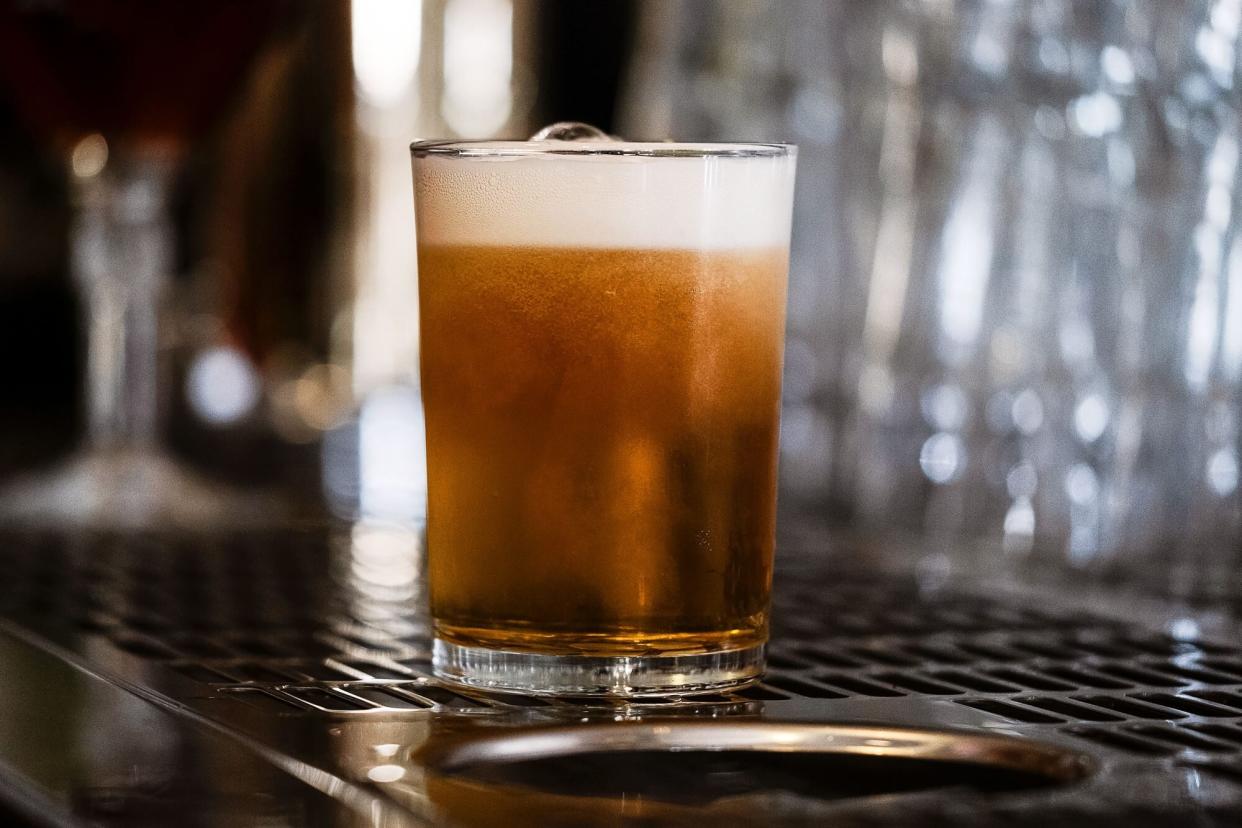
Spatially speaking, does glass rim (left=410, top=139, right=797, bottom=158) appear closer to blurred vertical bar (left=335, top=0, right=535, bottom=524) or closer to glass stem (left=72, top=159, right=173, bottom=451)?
glass stem (left=72, top=159, right=173, bottom=451)

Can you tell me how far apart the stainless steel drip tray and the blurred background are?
1.25ft

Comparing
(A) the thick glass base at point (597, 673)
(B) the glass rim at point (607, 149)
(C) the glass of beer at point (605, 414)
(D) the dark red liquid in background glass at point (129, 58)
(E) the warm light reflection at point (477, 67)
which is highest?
(E) the warm light reflection at point (477, 67)

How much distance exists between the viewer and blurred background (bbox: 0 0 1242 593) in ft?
2.91

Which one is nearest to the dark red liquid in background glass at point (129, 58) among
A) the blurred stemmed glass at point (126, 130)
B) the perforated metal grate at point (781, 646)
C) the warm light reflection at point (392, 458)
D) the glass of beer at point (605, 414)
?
the blurred stemmed glass at point (126, 130)

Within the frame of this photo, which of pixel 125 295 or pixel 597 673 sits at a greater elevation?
pixel 125 295

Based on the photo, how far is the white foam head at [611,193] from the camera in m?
0.58

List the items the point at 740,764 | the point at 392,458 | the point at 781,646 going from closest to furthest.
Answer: the point at 740,764 → the point at 781,646 → the point at 392,458

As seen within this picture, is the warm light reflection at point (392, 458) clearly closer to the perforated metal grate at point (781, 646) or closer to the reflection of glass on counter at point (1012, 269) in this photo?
the perforated metal grate at point (781, 646)

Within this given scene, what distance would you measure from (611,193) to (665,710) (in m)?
0.16

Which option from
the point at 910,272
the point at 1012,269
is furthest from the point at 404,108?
the point at 1012,269

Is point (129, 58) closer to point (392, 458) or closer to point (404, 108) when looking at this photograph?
point (392, 458)

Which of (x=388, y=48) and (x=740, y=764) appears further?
(x=388, y=48)

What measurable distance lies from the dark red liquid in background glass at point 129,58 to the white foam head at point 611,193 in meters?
0.70

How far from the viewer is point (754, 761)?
49 centimetres
